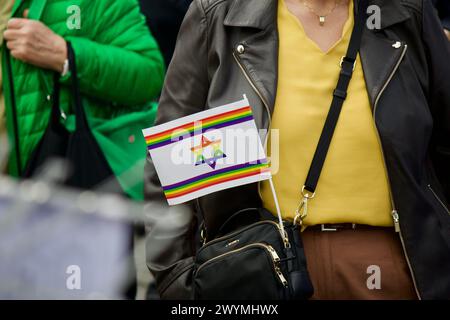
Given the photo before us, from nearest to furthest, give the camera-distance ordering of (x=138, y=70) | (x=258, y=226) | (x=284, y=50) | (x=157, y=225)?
(x=258, y=226)
(x=284, y=50)
(x=157, y=225)
(x=138, y=70)

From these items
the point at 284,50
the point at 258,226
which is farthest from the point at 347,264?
the point at 284,50

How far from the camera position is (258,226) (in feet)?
9.74

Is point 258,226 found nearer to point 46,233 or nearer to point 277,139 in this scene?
point 277,139

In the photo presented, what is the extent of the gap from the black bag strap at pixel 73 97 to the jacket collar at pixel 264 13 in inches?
38.0

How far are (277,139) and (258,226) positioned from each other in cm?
29

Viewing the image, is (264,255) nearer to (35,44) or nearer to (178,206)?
(178,206)

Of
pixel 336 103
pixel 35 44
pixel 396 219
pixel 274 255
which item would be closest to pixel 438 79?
pixel 336 103

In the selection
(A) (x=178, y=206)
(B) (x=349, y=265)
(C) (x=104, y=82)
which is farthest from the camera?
(C) (x=104, y=82)

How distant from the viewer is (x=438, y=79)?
3.26 meters

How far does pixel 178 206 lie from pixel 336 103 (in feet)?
2.20

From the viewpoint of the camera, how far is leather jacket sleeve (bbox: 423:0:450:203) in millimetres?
3250

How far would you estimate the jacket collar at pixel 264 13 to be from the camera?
321 cm

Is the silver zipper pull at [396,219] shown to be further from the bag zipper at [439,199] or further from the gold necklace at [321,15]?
the gold necklace at [321,15]

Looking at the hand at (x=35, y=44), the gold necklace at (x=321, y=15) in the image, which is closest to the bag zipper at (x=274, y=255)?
the gold necklace at (x=321, y=15)
